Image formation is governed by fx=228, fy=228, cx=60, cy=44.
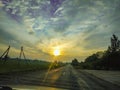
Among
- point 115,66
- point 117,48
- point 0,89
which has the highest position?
point 117,48

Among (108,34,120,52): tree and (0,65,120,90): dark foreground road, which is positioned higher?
(108,34,120,52): tree

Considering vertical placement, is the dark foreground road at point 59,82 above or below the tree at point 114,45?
below

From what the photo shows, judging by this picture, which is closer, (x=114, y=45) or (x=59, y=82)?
(x=59, y=82)

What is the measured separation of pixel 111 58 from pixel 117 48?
2981 centimetres

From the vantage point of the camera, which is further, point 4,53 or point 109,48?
point 109,48

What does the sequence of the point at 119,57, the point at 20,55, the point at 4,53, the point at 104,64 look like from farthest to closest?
the point at 104,64
the point at 119,57
the point at 20,55
the point at 4,53

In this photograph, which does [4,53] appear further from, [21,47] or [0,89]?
[0,89]

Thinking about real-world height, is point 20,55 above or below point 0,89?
above

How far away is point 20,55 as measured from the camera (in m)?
72.3

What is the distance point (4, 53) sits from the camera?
55719mm

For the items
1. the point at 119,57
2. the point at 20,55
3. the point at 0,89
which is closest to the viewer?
the point at 0,89

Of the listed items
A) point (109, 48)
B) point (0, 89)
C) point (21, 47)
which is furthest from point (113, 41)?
point (0, 89)

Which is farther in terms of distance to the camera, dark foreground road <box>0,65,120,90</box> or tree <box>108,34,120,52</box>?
tree <box>108,34,120,52</box>

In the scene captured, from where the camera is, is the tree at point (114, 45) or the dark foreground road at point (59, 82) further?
the tree at point (114, 45)
